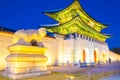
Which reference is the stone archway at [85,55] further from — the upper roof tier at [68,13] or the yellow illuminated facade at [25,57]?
the yellow illuminated facade at [25,57]

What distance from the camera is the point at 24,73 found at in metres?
9.48

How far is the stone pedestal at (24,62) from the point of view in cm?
930

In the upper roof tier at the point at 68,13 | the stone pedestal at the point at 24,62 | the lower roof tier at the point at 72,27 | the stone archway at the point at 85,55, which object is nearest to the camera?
the stone pedestal at the point at 24,62

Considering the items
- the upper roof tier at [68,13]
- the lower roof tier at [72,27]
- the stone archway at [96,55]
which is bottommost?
the stone archway at [96,55]

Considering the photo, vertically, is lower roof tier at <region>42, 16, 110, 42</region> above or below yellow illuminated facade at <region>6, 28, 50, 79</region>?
above

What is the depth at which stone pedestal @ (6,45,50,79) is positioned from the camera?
9.30m

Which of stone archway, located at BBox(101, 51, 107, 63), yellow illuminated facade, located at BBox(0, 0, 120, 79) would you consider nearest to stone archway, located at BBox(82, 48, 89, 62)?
yellow illuminated facade, located at BBox(0, 0, 120, 79)

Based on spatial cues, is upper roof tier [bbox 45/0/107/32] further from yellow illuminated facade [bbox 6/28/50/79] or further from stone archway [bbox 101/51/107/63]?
yellow illuminated facade [bbox 6/28/50/79]

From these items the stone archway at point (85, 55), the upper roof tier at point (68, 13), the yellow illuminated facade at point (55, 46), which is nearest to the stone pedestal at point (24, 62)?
the yellow illuminated facade at point (55, 46)

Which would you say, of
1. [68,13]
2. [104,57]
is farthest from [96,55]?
[68,13]

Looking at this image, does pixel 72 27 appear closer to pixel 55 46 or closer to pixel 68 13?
pixel 68 13

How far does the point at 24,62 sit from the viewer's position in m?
9.65

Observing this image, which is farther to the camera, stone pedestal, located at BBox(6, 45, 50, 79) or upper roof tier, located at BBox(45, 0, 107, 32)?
upper roof tier, located at BBox(45, 0, 107, 32)

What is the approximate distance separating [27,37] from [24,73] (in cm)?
221
